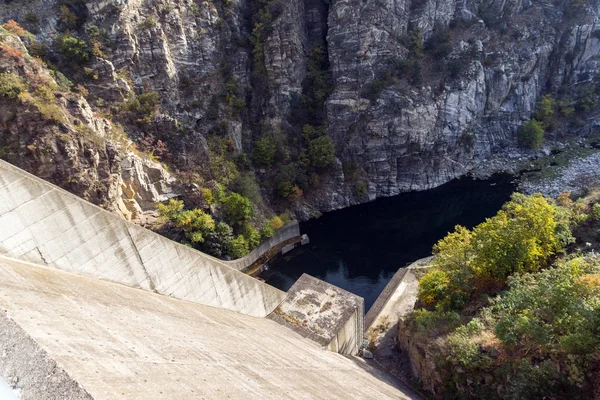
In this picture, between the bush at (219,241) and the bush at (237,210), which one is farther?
the bush at (237,210)

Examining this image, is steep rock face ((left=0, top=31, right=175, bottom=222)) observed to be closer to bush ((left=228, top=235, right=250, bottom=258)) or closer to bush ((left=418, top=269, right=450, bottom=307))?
A: bush ((left=228, top=235, right=250, bottom=258))

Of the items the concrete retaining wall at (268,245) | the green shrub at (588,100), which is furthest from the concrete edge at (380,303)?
the green shrub at (588,100)

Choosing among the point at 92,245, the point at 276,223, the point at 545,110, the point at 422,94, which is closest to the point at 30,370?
the point at 92,245

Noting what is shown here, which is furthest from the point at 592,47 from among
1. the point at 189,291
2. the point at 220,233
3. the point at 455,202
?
the point at 189,291

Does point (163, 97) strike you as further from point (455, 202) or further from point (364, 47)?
point (455, 202)

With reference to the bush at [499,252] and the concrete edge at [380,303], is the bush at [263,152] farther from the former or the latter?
the bush at [499,252]
